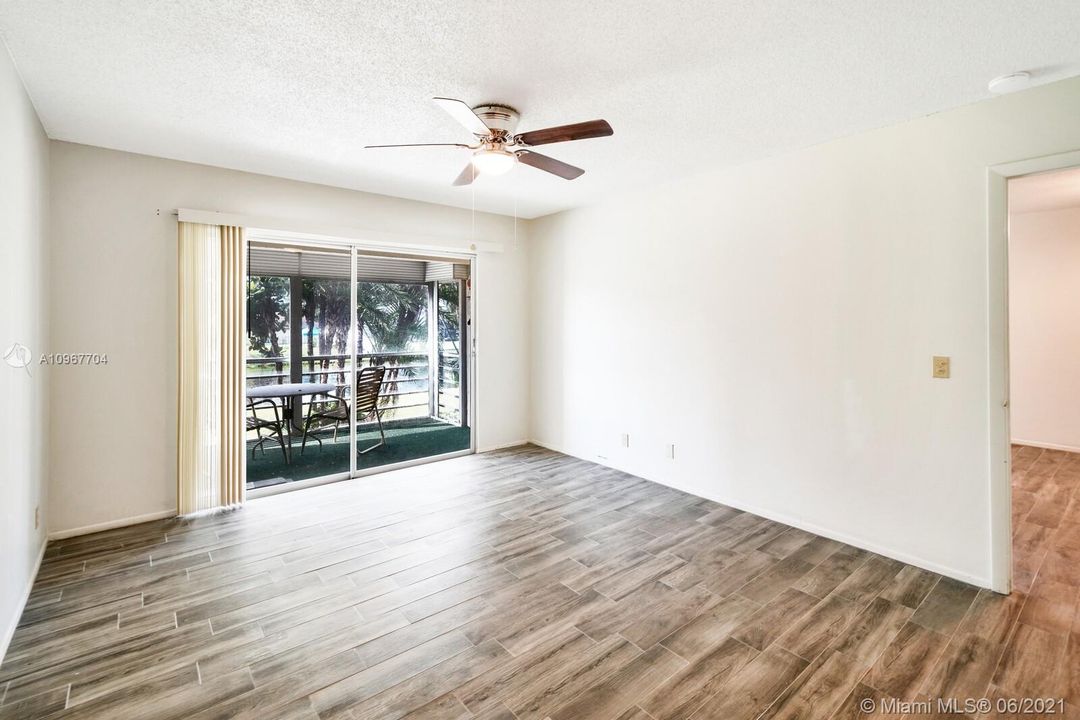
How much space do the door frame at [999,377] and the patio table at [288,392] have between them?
4800 millimetres

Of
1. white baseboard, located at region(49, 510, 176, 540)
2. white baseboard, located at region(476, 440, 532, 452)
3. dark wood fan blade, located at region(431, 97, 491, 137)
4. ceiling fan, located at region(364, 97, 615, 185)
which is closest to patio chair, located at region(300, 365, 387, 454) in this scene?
white baseboard, located at region(476, 440, 532, 452)

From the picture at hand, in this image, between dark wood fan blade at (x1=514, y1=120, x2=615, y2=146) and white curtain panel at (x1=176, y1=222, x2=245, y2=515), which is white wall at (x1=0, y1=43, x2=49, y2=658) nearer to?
white curtain panel at (x1=176, y1=222, x2=245, y2=515)

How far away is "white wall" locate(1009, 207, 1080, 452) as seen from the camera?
529cm

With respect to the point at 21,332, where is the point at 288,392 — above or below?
below

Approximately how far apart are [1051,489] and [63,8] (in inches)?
270

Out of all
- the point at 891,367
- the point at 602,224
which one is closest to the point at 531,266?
the point at 602,224

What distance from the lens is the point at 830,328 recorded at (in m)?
3.22

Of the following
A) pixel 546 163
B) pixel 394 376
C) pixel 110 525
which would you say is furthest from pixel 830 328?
pixel 110 525

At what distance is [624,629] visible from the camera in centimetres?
230

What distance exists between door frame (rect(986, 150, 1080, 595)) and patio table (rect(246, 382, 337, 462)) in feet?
15.7

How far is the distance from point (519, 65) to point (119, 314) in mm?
3172

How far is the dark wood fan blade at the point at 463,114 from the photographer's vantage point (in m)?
2.12

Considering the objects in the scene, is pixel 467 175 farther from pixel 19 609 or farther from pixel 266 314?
pixel 19 609

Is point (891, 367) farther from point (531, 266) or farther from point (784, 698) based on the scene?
point (531, 266)
